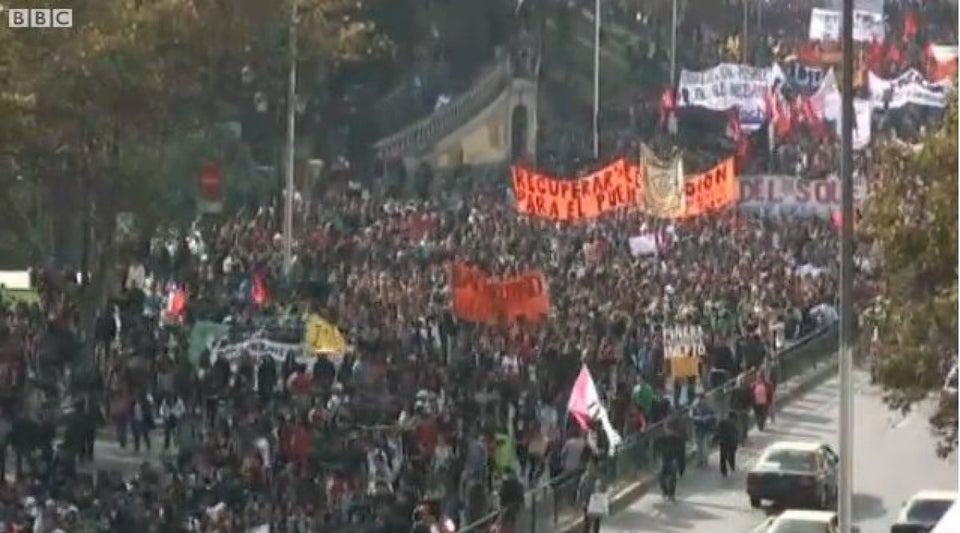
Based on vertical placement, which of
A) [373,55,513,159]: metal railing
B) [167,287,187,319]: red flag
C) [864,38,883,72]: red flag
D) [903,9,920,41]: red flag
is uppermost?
[903,9,920,41]: red flag

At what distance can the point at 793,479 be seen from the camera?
96.0 feet

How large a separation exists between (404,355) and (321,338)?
6.16 feet

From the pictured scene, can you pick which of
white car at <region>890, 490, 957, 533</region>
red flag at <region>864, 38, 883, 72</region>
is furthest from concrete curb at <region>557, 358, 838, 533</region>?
red flag at <region>864, 38, 883, 72</region>

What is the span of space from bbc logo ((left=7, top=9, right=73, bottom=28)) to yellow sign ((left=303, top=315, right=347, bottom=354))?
19.5ft

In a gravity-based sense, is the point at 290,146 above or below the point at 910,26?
below

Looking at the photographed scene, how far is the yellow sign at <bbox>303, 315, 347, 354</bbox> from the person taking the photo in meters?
29.6

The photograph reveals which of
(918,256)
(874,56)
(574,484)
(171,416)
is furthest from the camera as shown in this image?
(874,56)

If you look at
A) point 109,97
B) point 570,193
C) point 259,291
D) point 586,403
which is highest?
point 109,97

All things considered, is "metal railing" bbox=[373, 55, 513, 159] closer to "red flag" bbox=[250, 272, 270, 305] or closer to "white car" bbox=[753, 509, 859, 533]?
"red flag" bbox=[250, 272, 270, 305]

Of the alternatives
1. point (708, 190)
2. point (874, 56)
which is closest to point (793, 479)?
point (708, 190)

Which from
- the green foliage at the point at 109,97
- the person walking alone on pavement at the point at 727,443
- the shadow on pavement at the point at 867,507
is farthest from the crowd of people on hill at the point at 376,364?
the shadow on pavement at the point at 867,507

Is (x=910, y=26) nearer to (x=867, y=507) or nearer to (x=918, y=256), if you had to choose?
(x=867, y=507)

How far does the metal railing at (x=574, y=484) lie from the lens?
26.6 m

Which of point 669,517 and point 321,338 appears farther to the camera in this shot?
point 321,338
